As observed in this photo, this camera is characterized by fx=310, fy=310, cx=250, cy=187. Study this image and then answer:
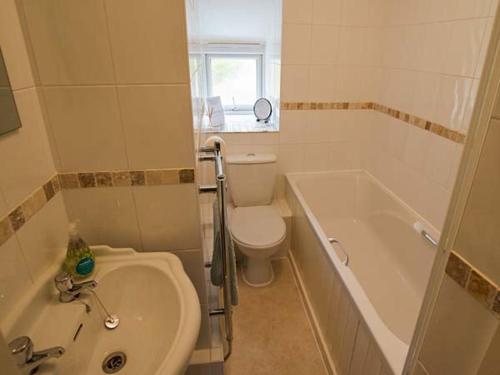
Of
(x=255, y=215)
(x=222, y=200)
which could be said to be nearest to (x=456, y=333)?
(x=222, y=200)

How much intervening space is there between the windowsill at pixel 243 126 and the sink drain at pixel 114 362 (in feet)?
5.40

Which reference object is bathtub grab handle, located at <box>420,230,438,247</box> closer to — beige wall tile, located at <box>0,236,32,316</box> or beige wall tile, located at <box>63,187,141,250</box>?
beige wall tile, located at <box>63,187,141,250</box>

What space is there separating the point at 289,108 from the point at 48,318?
6.47 feet

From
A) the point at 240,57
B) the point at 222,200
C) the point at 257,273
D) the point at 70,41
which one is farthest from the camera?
the point at 240,57

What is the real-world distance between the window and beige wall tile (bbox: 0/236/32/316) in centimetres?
232

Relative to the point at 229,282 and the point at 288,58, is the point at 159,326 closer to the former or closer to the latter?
the point at 229,282

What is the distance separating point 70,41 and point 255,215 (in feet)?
5.41

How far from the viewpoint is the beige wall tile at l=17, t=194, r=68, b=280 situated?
768mm

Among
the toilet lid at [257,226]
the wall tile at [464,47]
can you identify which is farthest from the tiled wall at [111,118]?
the wall tile at [464,47]

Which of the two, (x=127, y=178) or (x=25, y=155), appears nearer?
(x=25, y=155)

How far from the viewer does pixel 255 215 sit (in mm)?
2260

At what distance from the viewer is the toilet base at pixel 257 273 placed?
2.12 meters

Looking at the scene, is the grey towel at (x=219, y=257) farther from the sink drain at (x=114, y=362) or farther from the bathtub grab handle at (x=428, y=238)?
the bathtub grab handle at (x=428, y=238)

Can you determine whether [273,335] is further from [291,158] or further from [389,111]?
[389,111]
